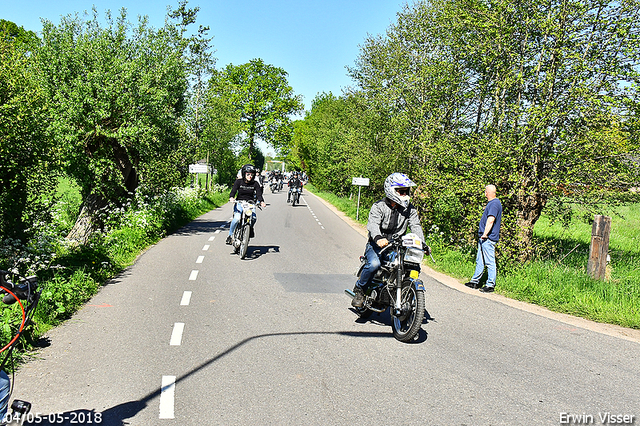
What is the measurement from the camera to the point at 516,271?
9.94m

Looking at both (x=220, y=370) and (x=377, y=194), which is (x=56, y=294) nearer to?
(x=220, y=370)

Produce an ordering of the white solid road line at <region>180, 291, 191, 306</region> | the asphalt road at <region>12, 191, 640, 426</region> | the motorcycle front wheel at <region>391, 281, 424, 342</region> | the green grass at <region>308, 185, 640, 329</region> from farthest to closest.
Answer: the green grass at <region>308, 185, 640, 329</region>
the white solid road line at <region>180, 291, 191, 306</region>
the motorcycle front wheel at <region>391, 281, 424, 342</region>
the asphalt road at <region>12, 191, 640, 426</region>

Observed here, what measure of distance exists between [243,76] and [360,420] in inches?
2331

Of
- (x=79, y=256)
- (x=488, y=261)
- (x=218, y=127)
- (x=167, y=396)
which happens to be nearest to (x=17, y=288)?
(x=167, y=396)

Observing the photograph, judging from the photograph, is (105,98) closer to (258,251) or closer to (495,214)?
(258,251)

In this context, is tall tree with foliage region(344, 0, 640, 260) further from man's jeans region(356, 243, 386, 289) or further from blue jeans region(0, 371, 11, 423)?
blue jeans region(0, 371, 11, 423)

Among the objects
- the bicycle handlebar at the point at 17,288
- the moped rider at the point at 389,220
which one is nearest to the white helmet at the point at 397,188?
the moped rider at the point at 389,220

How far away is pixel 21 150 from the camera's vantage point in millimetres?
8555

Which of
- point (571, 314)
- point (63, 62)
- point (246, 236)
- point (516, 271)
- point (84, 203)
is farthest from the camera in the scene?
point (84, 203)

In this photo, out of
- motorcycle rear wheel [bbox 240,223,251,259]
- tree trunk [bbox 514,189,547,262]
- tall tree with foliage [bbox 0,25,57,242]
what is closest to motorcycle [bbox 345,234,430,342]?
tree trunk [bbox 514,189,547,262]

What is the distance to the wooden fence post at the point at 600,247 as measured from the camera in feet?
29.8

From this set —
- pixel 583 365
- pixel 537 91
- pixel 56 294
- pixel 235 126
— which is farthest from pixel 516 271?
pixel 235 126

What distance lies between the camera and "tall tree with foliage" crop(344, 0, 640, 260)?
378 inches

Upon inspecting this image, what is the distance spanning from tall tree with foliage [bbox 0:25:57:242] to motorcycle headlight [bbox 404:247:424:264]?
6.39m
